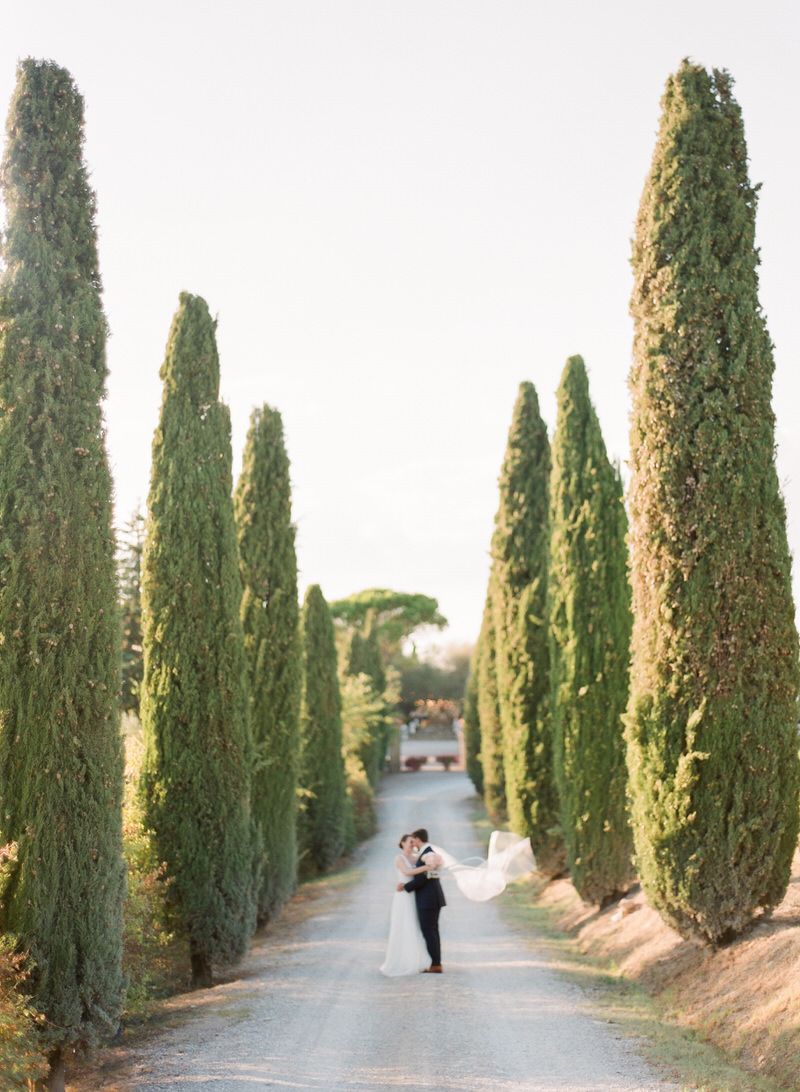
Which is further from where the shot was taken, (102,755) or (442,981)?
(442,981)

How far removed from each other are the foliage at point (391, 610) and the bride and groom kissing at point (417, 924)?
52.5m

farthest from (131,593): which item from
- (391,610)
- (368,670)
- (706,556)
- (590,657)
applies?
(391,610)

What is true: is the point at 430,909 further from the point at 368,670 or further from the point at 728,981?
the point at 368,670

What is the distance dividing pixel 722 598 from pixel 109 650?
526 cm

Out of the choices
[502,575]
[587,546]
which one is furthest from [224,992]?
[502,575]

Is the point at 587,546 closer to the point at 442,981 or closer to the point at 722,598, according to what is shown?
the point at 722,598

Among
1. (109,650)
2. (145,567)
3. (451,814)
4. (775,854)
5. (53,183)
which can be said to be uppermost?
(53,183)

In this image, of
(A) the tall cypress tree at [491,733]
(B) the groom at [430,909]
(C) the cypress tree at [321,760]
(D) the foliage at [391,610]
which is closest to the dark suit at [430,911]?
(B) the groom at [430,909]

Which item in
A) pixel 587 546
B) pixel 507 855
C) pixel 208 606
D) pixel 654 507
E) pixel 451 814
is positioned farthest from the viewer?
pixel 451 814

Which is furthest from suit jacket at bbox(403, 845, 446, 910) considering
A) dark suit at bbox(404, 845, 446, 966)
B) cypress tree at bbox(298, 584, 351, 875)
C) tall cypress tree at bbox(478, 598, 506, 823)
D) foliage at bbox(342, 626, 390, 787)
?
foliage at bbox(342, 626, 390, 787)

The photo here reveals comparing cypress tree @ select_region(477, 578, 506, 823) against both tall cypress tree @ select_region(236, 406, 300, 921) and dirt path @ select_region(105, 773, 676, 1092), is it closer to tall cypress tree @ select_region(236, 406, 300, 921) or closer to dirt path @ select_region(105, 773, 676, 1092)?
tall cypress tree @ select_region(236, 406, 300, 921)

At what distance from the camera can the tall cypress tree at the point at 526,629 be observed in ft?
57.4

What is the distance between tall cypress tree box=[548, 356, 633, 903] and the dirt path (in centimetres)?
164

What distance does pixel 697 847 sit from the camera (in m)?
9.33
